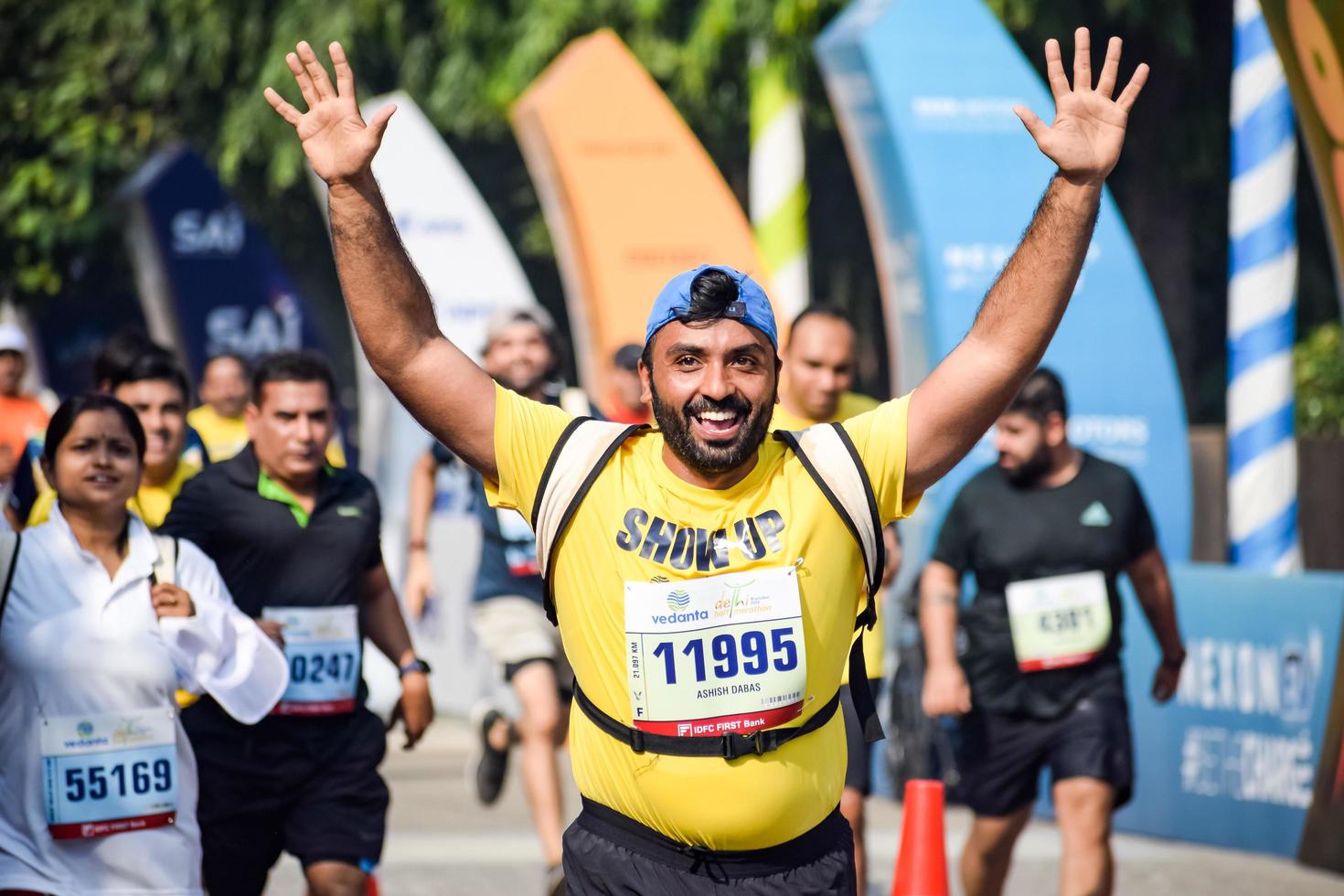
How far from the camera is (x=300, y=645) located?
612 cm

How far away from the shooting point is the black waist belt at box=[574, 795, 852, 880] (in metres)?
4.12

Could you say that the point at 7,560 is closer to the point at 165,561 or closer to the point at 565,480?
the point at 165,561

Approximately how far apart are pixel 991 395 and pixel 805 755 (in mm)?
778

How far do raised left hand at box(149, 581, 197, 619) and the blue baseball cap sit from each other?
5.61ft

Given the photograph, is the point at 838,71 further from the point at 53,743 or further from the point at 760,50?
the point at 53,743

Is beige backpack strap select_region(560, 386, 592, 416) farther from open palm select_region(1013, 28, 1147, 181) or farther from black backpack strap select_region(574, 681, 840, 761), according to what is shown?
A: open palm select_region(1013, 28, 1147, 181)

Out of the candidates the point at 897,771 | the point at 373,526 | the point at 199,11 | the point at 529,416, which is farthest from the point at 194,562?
the point at 199,11

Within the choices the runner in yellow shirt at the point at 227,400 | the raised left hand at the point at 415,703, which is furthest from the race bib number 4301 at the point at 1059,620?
the runner in yellow shirt at the point at 227,400

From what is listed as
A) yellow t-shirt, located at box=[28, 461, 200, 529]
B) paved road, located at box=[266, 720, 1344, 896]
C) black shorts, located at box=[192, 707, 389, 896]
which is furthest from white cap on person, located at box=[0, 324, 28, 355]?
black shorts, located at box=[192, 707, 389, 896]

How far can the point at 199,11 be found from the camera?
2131cm

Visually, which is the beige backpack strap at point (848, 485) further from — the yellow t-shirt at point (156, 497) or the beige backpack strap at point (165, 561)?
the yellow t-shirt at point (156, 497)

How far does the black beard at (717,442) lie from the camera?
4.03m

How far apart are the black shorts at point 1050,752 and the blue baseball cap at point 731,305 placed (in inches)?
132

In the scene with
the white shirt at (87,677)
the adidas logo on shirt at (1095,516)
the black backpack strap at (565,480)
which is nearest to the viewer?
A: the black backpack strap at (565,480)
